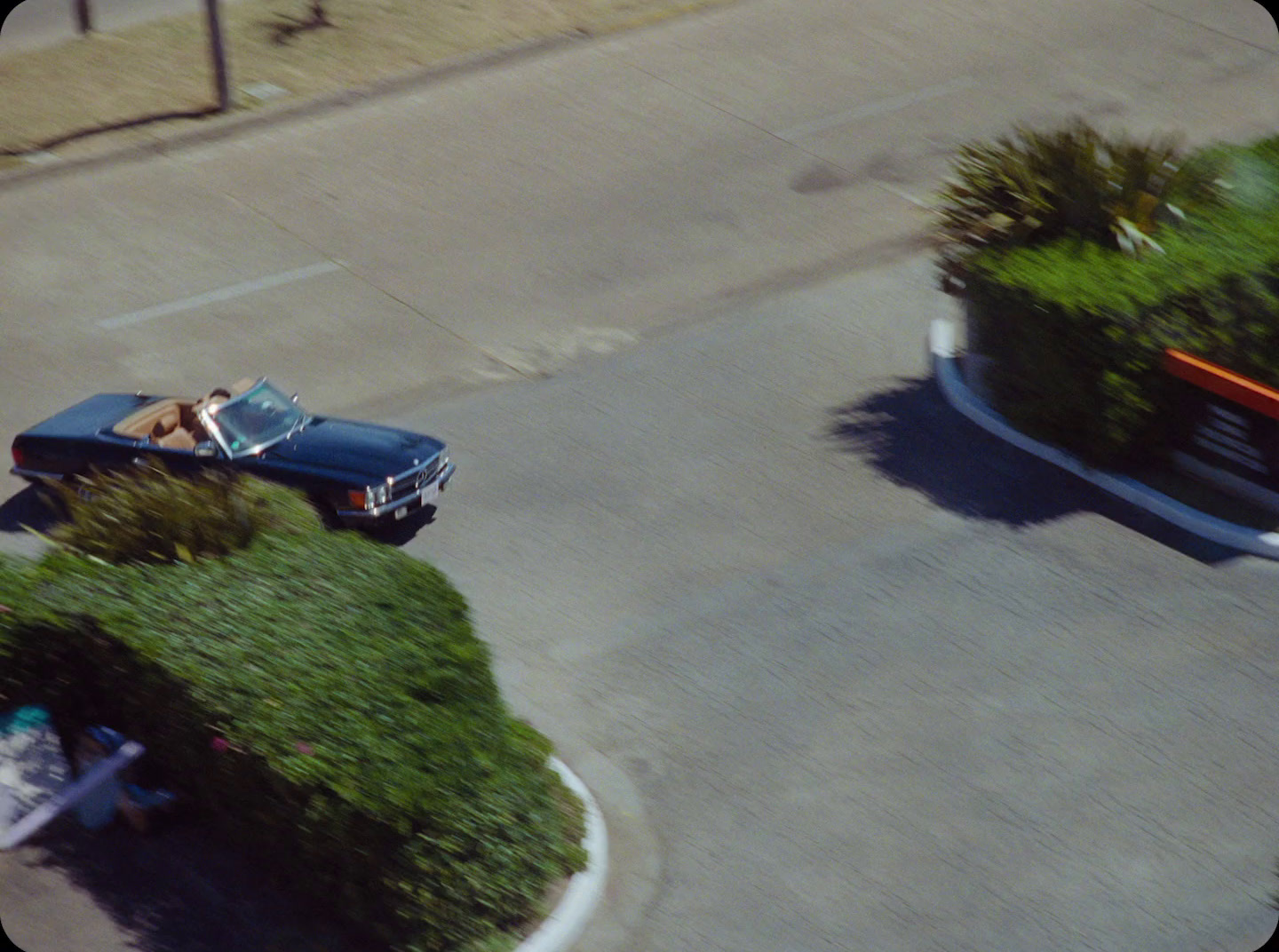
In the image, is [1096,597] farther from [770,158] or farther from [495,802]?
[770,158]

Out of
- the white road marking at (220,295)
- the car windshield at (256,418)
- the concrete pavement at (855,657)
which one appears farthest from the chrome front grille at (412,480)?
the white road marking at (220,295)

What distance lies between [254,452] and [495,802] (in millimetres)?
→ 5292

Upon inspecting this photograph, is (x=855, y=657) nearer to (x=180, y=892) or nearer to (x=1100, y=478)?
(x=1100, y=478)

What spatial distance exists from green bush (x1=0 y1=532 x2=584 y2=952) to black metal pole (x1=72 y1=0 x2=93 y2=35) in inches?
587

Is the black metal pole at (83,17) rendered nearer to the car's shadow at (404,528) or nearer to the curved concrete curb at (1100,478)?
the car's shadow at (404,528)

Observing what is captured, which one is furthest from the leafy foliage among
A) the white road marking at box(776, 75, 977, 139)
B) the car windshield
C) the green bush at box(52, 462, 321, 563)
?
the green bush at box(52, 462, 321, 563)

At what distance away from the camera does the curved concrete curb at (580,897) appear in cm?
916

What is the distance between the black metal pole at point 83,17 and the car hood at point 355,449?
11.8 m

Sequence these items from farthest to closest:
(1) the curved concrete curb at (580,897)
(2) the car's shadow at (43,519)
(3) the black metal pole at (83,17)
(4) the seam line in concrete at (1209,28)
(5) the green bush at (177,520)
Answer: (4) the seam line in concrete at (1209,28)
(3) the black metal pole at (83,17)
(2) the car's shadow at (43,519)
(5) the green bush at (177,520)
(1) the curved concrete curb at (580,897)

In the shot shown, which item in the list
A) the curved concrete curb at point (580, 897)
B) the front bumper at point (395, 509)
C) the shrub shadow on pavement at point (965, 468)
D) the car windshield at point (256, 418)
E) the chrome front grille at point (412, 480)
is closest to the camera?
the curved concrete curb at point (580, 897)

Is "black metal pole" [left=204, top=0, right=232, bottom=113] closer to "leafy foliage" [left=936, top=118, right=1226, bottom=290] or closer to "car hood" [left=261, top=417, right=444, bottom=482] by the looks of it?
"car hood" [left=261, top=417, right=444, bottom=482]

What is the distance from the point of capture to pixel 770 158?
20281 millimetres

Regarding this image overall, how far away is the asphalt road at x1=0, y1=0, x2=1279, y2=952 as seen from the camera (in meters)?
10.1

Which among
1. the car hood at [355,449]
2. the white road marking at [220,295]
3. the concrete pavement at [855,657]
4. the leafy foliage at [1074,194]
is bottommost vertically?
the concrete pavement at [855,657]
